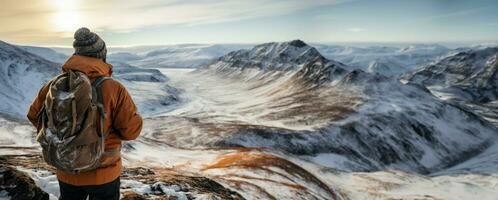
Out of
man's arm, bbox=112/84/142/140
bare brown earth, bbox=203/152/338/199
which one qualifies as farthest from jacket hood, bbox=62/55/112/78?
bare brown earth, bbox=203/152/338/199

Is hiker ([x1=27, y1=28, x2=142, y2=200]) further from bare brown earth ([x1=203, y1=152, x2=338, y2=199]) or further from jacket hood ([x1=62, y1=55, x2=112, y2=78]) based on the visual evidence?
bare brown earth ([x1=203, y1=152, x2=338, y2=199])

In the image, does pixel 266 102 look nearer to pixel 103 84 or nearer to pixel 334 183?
pixel 334 183

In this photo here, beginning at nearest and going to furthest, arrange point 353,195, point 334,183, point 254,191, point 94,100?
point 94,100, point 254,191, point 353,195, point 334,183

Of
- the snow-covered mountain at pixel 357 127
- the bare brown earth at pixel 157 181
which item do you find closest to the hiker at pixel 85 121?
the bare brown earth at pixel 157 181

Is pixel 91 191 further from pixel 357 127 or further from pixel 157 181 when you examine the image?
pixel 357 127

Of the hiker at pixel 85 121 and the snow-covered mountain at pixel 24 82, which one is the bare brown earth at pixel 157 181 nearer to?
the hiker at pixel 85 121

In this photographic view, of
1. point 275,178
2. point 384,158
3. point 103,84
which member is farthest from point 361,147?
point 103,84

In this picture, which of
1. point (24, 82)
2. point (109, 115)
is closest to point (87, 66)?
point (109, 115)
